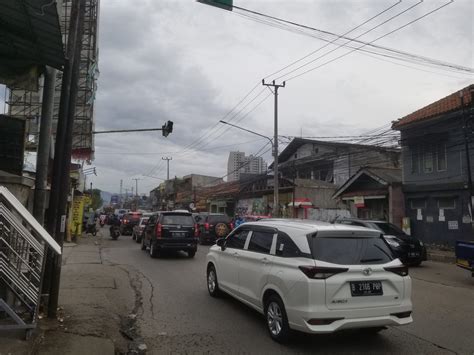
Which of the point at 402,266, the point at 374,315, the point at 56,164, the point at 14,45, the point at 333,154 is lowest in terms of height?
the point at 374,315

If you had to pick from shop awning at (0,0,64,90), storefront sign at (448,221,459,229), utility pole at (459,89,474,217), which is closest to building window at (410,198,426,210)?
storefront sign at (448,221,459,229)

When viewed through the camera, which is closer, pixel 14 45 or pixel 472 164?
pixel 14 45

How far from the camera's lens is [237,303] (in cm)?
880

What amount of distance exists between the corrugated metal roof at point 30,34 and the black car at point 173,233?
9.59 m

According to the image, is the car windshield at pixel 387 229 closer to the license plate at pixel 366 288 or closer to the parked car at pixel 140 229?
the license plate at pixel 366 288

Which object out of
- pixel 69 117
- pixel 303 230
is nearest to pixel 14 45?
pixel 69 117

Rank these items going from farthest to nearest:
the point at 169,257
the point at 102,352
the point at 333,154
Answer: the point at 333,154
the point at 169,257
the point at 102,352

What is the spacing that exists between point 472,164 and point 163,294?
55.4ft

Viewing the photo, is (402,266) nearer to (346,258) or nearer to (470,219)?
(346,258)

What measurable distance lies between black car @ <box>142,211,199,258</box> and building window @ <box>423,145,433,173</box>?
13.4 m

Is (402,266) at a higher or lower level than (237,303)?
higher

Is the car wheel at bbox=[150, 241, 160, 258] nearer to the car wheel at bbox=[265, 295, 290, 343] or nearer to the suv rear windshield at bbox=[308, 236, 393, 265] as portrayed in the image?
the car wheel at bbox=[265, 295, 290, 343]

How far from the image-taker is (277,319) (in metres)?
6.34

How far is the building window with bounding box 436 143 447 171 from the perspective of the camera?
22.2 metres
